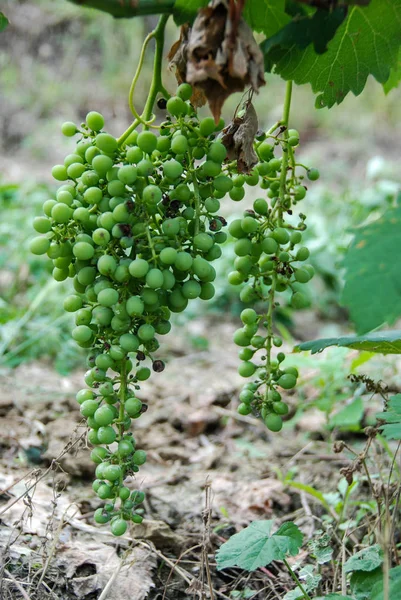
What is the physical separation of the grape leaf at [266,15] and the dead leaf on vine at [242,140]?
14cm

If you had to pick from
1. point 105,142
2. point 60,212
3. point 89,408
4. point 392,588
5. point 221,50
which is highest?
point 221,50

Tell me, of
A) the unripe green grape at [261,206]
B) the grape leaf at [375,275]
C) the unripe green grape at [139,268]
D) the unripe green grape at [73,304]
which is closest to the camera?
the grape leaf at [375,275]

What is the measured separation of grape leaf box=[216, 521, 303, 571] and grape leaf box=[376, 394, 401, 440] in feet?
0.98

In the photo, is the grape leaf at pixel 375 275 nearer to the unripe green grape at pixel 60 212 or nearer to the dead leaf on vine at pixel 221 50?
the dead leaf on vine at pixel 221 50

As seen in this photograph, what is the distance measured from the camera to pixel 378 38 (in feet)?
4.08

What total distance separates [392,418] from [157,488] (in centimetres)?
86

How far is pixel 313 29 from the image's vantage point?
1043mm

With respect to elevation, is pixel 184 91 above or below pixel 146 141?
above

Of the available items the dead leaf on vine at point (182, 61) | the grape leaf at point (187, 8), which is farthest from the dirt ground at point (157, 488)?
the grape leaf at point (187, 8)

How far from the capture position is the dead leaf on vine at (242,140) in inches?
46.0

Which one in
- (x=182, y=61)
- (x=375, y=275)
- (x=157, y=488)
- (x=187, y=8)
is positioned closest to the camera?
(x=375, y=275)

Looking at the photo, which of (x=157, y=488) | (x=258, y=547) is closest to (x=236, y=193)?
(x=258, y=547)

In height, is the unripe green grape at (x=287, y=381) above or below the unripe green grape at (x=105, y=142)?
below

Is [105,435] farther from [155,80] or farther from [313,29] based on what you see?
[313,29]
